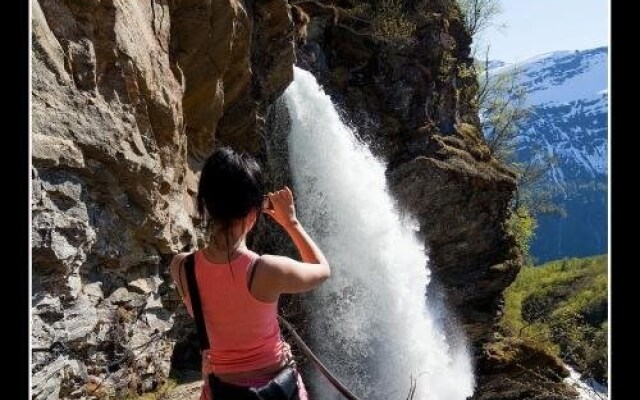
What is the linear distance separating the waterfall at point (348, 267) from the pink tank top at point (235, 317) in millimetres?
13522

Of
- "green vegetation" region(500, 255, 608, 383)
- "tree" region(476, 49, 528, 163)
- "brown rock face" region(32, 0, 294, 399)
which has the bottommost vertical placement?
"green vegetation" region(500, 255, 608, 383)

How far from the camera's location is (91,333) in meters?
6.13

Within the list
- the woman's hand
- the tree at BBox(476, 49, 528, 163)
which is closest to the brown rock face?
the woman's hand

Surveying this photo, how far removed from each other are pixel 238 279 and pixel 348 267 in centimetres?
1388

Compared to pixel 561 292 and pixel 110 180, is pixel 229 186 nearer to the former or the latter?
pixel 110 180

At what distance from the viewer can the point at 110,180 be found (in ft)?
21.1

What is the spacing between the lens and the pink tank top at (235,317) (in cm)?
241

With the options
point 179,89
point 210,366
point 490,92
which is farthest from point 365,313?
point 490,92

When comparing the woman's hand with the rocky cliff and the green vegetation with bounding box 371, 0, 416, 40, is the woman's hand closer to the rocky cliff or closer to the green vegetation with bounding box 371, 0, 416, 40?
the rocky cliff

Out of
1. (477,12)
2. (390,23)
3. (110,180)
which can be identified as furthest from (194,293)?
(477,12)

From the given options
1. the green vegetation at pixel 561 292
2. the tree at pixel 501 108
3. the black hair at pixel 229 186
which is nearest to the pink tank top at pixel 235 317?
the black hair at pixel 229 186

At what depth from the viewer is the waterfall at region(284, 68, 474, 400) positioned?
52.0 feet

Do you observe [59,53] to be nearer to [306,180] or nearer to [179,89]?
[179,89]

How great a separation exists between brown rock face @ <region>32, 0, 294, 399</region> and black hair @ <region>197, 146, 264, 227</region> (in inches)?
71.6
